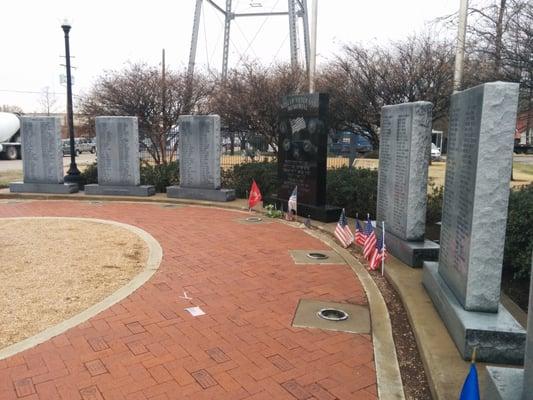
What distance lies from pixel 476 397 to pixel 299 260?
185 inches

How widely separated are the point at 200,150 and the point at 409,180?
24.7 ft

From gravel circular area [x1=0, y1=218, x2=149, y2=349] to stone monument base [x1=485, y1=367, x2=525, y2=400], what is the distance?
397 centimetres

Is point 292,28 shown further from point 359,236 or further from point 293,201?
point 359,236

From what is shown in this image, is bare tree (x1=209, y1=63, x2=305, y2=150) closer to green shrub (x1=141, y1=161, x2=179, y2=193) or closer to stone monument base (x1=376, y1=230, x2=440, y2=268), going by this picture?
green shrub (x1=141, y1=161, x2=179, y2=193)

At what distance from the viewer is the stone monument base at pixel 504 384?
2664 millimetres

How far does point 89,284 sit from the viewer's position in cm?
594

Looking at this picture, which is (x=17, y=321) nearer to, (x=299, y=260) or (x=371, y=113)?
(x=299, y=260)

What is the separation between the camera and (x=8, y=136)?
113ft

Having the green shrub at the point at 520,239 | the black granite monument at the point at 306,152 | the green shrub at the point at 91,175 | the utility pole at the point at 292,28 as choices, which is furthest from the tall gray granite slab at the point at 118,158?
the utility pole at the point at 292,28

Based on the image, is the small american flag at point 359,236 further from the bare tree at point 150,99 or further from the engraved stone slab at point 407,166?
the bare tree at point 150,99

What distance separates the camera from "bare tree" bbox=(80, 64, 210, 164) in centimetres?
1645

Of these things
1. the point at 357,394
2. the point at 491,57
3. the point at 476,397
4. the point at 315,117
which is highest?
the point at 491,57

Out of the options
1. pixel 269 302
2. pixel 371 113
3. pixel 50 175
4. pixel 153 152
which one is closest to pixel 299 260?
pixel 269 302

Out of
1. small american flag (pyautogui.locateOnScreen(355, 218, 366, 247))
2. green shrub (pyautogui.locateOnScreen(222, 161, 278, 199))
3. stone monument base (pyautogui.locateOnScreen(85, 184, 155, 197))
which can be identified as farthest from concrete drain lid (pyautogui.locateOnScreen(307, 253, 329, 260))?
stone monument base (pyautogui.locateOnScreen(85, 184, 155, 197))
